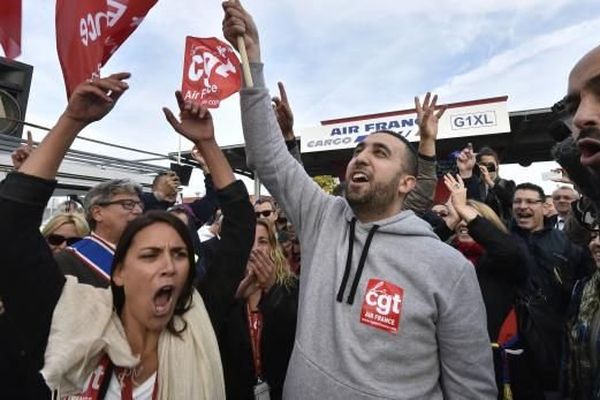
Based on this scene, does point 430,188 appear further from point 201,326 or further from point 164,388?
point 164,388

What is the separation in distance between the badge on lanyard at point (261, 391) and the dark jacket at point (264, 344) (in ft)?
0.19

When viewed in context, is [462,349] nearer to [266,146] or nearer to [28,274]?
[266,146]

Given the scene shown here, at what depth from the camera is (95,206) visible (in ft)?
8.86

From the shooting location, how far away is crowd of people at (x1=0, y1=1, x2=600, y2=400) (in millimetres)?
1399

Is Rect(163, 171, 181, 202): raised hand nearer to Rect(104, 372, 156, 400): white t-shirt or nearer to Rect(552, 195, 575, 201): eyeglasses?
Rect(104, 372, 156, 400): white t-shirt

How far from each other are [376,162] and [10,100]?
163 inches

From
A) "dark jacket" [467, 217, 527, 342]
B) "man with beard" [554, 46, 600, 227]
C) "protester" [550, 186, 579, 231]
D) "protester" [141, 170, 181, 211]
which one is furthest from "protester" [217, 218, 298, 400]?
"protester" [550, 186, 579, 231]

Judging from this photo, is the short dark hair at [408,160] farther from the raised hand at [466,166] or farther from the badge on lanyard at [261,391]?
the raised hand at [466,166]

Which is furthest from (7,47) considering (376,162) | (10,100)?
(10,100)

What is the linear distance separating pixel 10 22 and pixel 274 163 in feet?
5.29

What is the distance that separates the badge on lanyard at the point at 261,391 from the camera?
219 cm

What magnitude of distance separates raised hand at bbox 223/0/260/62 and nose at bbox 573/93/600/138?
1.36m

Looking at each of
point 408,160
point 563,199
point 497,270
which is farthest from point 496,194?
point 408,160

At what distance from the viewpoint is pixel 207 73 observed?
5.85 meters
